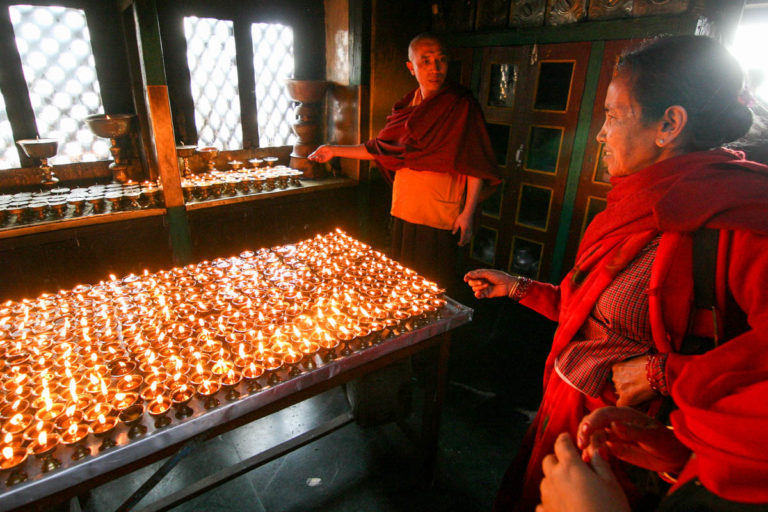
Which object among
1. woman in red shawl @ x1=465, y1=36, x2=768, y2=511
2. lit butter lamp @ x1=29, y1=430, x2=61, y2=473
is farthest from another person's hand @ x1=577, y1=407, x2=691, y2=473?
lit butter lamp @ x1=29, y1=430, x2=61, y2=473

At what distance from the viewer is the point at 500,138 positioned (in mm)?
4918

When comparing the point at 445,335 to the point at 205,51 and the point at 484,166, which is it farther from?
the point at 205,51

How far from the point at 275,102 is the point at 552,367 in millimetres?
4620

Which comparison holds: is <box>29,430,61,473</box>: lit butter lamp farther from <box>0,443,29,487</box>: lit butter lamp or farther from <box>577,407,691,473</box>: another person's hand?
<box>577,407,691,473</box>: another person's hand

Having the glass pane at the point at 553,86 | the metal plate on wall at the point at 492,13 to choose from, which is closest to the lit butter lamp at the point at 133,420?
the glass pane at the point at 553,86

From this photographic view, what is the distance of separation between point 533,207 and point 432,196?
198 centimetres

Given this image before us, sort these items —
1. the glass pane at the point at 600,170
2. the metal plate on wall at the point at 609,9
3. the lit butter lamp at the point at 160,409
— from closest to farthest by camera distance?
the lit butter lamp at the point at 160,409 < the metal plate on wall at the point at 609,9 < the glass pane at the point at 600,170

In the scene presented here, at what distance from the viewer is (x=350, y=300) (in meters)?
2.08

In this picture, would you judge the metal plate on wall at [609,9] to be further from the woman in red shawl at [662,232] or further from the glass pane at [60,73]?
the glass pane at [60,73]

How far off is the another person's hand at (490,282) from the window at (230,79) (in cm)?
399

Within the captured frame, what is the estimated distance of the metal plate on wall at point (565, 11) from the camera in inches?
143

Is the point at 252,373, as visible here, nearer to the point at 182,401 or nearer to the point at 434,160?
the point at 182,401

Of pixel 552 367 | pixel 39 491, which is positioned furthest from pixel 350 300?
pixel 39 491

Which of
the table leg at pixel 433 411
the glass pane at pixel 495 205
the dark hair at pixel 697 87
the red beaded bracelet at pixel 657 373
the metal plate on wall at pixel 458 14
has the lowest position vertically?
the table leg at pixel 433 411
